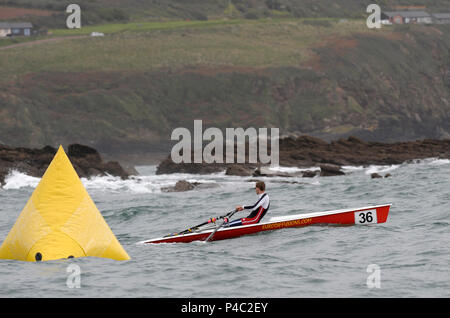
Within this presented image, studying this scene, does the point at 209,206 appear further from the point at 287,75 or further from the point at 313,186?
the point at 287,75

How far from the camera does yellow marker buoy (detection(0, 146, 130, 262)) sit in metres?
14.5

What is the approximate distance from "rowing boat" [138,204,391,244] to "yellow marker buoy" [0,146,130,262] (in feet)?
14.8

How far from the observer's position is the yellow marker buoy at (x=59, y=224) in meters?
14.5

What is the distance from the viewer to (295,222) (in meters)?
20.2

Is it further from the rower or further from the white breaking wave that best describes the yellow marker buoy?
the white breaking wave

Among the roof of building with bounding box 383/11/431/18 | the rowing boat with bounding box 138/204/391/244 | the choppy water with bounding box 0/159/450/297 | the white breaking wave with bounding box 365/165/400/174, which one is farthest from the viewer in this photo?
the roof of building with bounding box 383/11/431/18

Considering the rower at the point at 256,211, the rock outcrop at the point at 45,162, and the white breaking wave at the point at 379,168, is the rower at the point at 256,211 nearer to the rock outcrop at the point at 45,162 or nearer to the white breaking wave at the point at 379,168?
the rock outcrop at the point at 45,162

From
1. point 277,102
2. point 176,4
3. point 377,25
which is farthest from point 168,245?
point 176,4

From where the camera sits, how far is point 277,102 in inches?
3570

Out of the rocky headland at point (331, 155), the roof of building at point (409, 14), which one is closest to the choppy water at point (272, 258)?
the rocky headland at point (331, 155)

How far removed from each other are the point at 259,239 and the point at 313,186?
14.8 m

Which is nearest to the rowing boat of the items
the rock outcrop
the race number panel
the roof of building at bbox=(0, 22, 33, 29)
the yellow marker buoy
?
the race number panel

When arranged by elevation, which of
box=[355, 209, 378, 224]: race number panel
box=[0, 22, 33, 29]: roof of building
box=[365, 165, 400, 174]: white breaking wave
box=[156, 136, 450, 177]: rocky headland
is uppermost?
box=[0, 22, 33, 29]: roof of building

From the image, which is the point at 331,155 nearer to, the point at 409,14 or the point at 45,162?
the point at 45,162
